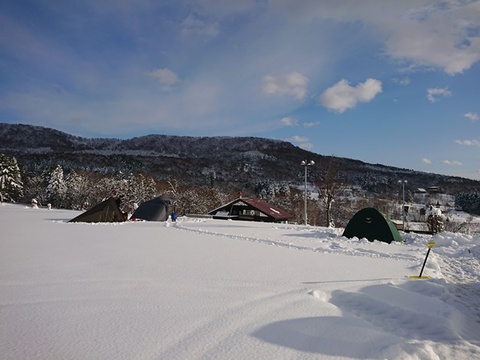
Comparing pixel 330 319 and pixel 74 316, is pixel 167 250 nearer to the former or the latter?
pixel 74 316

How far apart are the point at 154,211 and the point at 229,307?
1635 centimetres

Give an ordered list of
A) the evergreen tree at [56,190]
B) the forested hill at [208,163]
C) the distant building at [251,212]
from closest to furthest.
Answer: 1. the distant building at [251,212]
2. the evergreen tree at [56,190]
3. the forested hill at [208,163]

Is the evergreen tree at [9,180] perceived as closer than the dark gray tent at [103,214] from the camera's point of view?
No

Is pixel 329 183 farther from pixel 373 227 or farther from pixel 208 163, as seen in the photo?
pixel 208 163

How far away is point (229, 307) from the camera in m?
4.00

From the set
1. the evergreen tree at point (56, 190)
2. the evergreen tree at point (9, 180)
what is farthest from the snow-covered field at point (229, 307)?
the evergreen tree at point (56, 190)

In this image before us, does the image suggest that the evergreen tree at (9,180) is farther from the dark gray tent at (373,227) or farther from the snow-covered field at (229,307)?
the dark gray tent at (373,227)

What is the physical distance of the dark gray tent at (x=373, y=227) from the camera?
1174cm

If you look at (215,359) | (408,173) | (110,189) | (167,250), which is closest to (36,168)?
(110,189)

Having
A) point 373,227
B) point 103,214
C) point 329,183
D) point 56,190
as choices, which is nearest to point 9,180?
point 56,190

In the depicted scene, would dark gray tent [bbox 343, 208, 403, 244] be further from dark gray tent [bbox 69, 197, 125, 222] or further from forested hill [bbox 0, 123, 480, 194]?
forested hill [bbox 0, 123, 480, 194]

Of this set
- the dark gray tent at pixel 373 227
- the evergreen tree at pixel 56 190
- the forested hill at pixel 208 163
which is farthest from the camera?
the forested hill at pixel 208 163

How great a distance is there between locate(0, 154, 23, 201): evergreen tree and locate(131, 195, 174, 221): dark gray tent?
39.9m

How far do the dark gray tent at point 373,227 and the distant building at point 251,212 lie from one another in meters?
20.6
